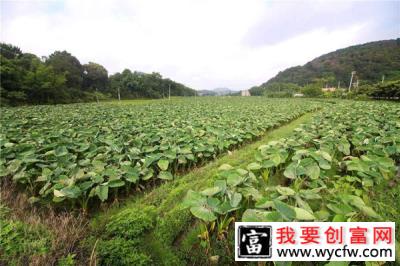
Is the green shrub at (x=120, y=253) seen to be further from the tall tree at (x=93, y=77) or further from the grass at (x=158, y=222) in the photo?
the tall tree at (x=93, y=77)

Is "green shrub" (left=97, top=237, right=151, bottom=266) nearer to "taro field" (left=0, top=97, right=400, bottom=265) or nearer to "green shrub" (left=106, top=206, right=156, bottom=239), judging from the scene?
"taro field" (left=0, top=97, right=400, bottom=265)

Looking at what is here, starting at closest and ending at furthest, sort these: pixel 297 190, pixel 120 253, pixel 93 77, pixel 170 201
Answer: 1. pixel 120 253
2. pixel 297 190
3. pixel 170 201
4. pixel 93 77

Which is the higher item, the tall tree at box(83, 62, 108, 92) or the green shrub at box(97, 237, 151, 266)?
the tall tree at box(83, 62, 108, 92)

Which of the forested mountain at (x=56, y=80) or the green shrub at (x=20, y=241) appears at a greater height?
the forested mountain at (x=56, y=80)

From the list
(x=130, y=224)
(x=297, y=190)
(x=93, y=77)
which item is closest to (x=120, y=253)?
(x=130, y=224)

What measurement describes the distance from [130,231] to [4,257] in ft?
3.52

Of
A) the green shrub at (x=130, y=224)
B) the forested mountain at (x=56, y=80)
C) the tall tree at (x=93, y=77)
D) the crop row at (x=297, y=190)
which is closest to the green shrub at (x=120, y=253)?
the green shrub at (x=130, y=224)

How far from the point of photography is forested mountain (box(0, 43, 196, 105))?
22.4m

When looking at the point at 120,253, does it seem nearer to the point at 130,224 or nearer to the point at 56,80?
the point at 130,224

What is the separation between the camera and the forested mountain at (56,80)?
2241 cm

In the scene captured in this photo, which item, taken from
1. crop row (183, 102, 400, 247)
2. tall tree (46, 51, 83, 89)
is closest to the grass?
crop row (183, 102, 400, 247)

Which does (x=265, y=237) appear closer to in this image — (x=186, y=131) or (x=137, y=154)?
(x=137, y=154)

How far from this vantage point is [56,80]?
90.3 ft

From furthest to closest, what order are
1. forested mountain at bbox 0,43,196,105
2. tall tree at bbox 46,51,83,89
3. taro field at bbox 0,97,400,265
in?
tall tree at bbox 46,51,83,89 → forested mountain at bbox 0,43,196,105 → taro field at bbox 0,97,400,265
